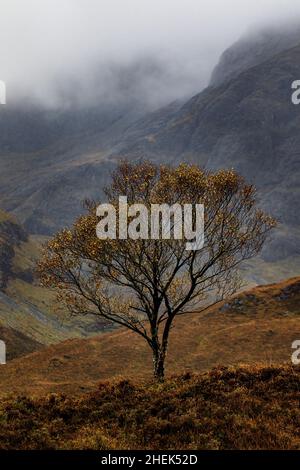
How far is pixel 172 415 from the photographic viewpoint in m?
22.2

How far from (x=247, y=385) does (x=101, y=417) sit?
772 centimetres

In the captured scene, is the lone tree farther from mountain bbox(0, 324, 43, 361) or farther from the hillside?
mountain bbox(0, 324, 43, 361)

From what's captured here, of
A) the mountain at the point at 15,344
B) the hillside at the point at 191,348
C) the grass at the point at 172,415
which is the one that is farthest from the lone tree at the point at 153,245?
the mountain at the point at 15,344

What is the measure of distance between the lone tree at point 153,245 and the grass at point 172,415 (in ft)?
26.0

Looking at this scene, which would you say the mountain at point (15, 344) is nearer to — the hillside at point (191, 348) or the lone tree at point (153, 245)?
the hillside at point (191, 348)

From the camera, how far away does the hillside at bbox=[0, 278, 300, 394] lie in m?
61.5

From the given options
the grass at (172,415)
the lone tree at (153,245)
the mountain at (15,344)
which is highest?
the lone tree at (153,245)

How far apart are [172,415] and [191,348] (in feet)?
163

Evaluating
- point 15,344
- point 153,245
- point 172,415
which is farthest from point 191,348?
point 15,344

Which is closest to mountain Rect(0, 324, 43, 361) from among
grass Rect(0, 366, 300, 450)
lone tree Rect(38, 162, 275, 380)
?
lone tree Rect(38, 162, 275, 380)

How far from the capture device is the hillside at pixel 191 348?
2420 inches

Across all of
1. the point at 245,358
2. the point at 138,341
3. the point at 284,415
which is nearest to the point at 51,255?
the point at 284,415

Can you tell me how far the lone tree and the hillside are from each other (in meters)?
20.1
